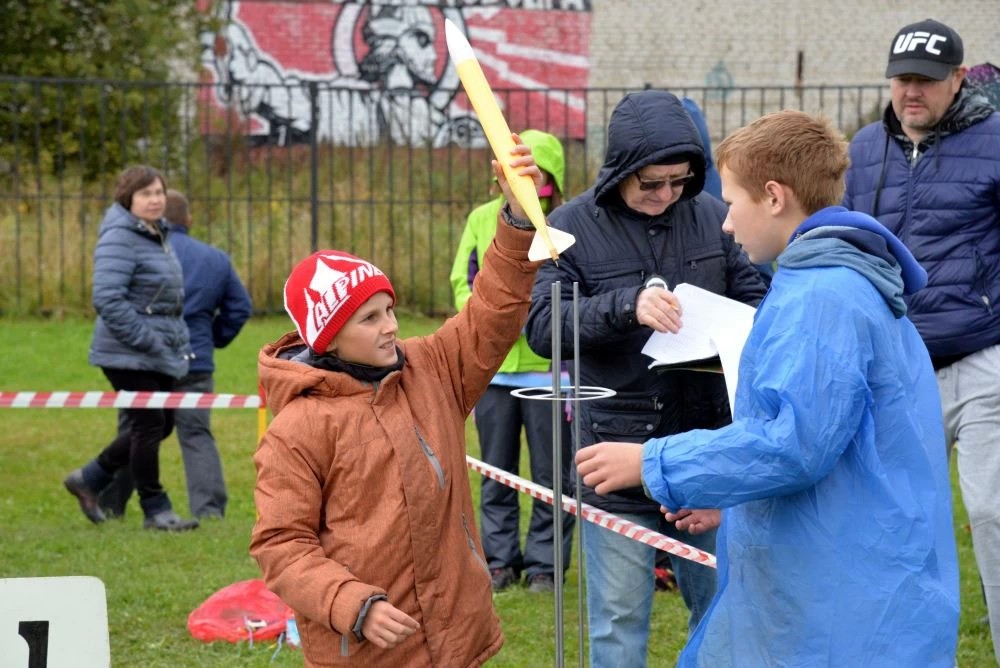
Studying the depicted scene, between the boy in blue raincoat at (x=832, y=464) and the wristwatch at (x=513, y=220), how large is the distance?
64cm

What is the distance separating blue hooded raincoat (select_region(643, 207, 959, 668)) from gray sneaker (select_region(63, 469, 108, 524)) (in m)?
5.76

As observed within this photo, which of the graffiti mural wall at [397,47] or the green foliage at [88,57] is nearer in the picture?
the green foliage at [88,57]

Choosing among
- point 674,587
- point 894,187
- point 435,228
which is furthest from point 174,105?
point 894,187

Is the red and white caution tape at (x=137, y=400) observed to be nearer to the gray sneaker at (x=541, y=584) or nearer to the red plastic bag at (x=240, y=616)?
the red plastic bag at (x=240, y=616)

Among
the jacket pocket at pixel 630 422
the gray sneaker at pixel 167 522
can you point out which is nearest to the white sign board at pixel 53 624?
the jacket pocket at pixel 630 422

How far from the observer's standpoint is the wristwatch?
342cm

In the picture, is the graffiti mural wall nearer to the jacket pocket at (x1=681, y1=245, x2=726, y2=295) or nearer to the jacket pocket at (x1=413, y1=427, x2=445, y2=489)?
the jacket pocket at (x1=681, y1=245, x2=726, y2=295)

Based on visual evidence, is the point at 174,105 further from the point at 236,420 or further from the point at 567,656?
the point at 567,656

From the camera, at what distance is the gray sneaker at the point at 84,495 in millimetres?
7988

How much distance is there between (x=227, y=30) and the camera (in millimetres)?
27297

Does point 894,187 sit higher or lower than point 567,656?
higher

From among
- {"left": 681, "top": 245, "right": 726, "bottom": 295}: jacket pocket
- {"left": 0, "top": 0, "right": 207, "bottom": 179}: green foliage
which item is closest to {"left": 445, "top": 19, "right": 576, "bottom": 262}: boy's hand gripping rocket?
{"left": 681, "top": 245, "right": 726, "bottom": 295}: jacket pocket

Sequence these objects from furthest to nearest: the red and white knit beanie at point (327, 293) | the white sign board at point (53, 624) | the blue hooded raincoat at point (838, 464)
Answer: the white sign board at point (53, 624) → the red and white knit beanie at point (327, 293) → the blue hooded raincoat at point (838, 464)

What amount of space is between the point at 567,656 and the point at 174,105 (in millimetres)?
14206
